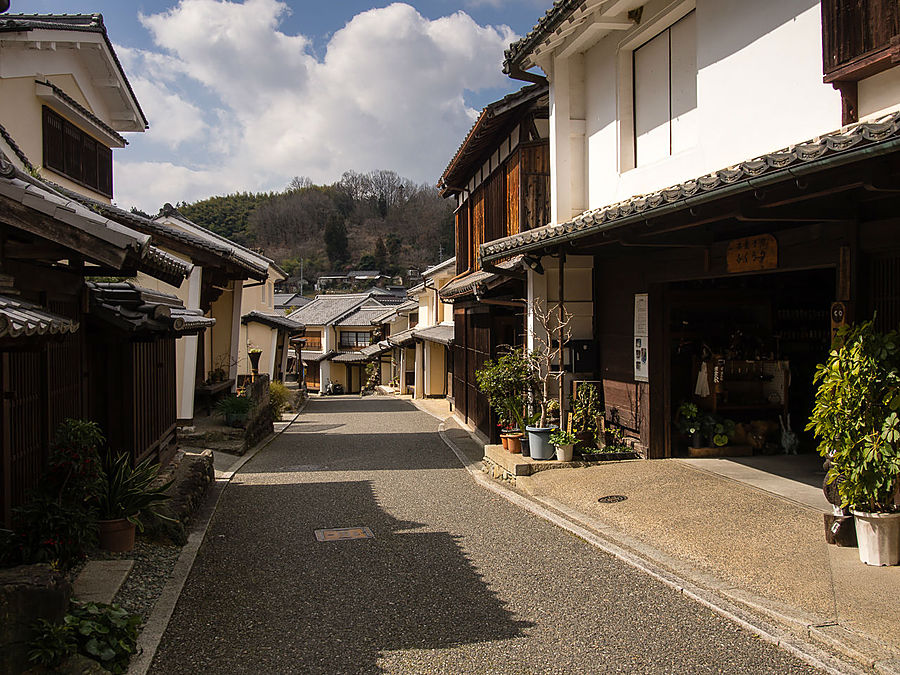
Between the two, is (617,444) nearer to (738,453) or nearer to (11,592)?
(738,453)

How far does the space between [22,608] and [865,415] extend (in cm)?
640

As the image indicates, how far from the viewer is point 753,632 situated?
204 inches

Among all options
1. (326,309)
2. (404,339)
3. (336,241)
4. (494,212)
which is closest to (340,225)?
(336,241)

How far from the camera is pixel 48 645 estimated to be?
4.21m

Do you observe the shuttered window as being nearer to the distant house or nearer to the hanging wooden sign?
the hanging wooden sign

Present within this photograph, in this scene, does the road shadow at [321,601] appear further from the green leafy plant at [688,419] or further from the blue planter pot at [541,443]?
the green leafy plant at [688,419]

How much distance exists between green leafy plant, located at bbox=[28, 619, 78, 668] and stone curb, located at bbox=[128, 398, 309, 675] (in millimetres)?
592

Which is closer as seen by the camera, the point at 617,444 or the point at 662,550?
the point at 662,550

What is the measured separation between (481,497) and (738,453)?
4421 millimetres

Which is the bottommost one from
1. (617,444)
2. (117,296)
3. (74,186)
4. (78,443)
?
(617,444)

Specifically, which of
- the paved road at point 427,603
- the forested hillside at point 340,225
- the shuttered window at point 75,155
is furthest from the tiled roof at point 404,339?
the forested hillside at point 340,225

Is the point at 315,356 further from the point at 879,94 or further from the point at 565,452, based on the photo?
the point at 879,94

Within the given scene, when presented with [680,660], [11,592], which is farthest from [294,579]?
[680,660]

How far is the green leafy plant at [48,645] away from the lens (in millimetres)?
4168
